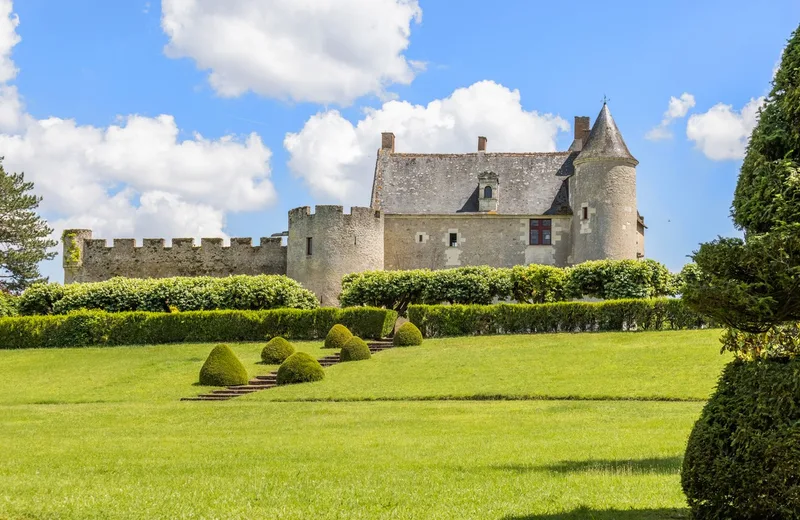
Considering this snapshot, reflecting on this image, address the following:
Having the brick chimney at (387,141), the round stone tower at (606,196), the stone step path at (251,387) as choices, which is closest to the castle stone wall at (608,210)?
the round stone tower at (606,196)

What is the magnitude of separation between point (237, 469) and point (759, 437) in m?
6.49

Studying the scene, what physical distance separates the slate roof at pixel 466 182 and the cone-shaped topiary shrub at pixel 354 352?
14.0 metres

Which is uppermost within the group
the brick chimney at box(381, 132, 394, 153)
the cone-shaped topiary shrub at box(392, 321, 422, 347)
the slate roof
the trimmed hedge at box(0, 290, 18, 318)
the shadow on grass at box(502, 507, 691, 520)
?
the brick chimney at box(381, 132, 394, 153)

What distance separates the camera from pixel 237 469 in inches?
427

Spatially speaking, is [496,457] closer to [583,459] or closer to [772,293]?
[583,459]

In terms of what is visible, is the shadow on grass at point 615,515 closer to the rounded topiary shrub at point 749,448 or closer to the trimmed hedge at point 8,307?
the rounded topiary shrub at point 749,448

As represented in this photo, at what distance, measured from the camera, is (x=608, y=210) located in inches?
1486

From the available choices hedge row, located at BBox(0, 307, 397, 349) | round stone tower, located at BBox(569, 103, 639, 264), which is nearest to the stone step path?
hedge row, located at BBox(0, 307, 397, 349)

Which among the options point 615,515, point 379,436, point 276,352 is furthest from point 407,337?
point 615,515

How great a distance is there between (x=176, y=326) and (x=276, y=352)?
7168mm

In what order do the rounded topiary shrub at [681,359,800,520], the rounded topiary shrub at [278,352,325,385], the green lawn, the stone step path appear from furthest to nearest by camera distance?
the rounded topiary shrub at [278,352,325,385] → the stone step path → the green lawn → the rounded topiary shrub at [681,359,800,520]

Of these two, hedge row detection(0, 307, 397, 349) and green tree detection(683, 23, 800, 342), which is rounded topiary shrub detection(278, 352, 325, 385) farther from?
green tree detection(683, 23, 800, 342)

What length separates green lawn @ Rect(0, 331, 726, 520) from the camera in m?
8.59

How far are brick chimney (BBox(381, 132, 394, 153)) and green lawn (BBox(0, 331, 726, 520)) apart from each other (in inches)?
661
